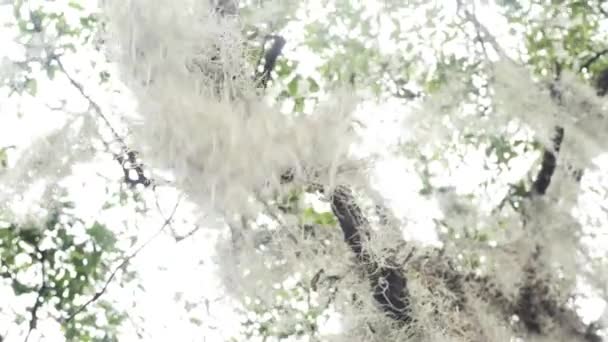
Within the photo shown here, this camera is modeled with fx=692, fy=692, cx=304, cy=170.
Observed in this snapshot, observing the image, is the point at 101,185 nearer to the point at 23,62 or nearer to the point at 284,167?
the point at 23,62

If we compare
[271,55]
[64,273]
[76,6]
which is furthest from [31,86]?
[64,273]

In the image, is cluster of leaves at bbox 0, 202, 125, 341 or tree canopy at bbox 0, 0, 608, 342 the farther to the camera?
cluster of leaves at bbox 0, 202, 125, 341

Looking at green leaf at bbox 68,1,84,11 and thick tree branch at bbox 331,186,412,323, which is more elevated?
green leaf at bbox 68,1,84,11

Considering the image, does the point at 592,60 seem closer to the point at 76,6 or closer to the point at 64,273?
the point at 76,6

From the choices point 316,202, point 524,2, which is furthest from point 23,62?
point 524,2

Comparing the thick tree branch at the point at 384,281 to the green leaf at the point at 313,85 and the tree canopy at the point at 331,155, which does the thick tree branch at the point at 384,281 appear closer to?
the tree canopy at the point at 331,155

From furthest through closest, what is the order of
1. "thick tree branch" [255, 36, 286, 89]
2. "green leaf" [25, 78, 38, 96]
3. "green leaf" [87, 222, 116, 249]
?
1. "green leaf" [87, 222, 116, 249]
2. "green leaf" [25, 78, 38, 96]
3. "thick tree branch" [255, 36, 286, 89]

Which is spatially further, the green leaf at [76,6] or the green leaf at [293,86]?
the green leaf at [76,6]

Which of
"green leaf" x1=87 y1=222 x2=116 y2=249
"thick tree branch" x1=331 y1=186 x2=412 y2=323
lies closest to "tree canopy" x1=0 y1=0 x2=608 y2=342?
"thick tree branch" x1=331 y1=186 x2=412 y2=323

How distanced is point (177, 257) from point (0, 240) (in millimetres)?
465

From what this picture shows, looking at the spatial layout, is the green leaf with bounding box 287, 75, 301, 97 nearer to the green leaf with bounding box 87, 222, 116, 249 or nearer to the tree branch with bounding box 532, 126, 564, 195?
the tree branch with bounding box 532, 126, 564, 195

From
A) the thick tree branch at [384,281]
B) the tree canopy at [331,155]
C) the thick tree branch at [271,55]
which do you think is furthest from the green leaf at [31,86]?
the thick tree branch at [384,281]

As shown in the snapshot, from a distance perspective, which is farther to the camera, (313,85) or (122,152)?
(313,85)

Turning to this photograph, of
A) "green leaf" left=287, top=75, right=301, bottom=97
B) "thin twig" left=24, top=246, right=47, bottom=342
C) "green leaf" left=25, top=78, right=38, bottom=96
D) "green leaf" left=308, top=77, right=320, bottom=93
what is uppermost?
"green leaf" left=287, top=75, right=301, bottom=97
